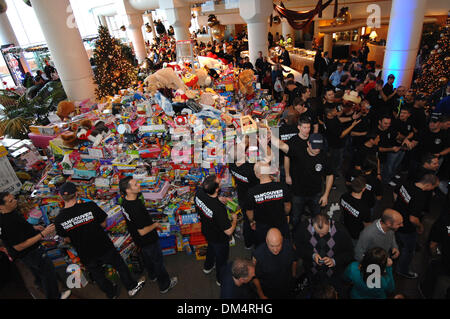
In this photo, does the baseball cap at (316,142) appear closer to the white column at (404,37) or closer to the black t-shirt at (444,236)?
the black t-shirt at (444,236)

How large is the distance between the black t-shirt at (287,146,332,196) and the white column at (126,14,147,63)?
630 inches

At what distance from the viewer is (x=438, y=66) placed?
661cm

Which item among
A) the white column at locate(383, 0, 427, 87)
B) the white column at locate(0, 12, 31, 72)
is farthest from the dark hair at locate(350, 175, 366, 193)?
the white column at locate(0, 12, 31, 72)

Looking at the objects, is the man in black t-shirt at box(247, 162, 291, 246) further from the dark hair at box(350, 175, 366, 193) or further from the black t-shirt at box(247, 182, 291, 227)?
the dark hair at box(350, 175, 366, 193)

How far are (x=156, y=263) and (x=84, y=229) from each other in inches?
35.3

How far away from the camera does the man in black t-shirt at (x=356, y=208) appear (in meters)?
2.76

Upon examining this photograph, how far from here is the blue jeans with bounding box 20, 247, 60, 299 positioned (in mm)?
3006

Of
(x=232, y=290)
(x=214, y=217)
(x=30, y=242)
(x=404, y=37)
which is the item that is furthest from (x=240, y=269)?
(x=404, y=37)

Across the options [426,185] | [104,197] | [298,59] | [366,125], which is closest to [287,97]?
[366,125]

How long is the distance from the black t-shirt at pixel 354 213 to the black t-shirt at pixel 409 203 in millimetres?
405

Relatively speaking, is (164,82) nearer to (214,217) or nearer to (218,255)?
(214,217)

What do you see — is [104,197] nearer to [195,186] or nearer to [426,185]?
[195,186]

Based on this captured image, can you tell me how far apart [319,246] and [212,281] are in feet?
5.28

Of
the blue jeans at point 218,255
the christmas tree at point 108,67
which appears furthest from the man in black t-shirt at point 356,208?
the christmas tree at point 108,67
